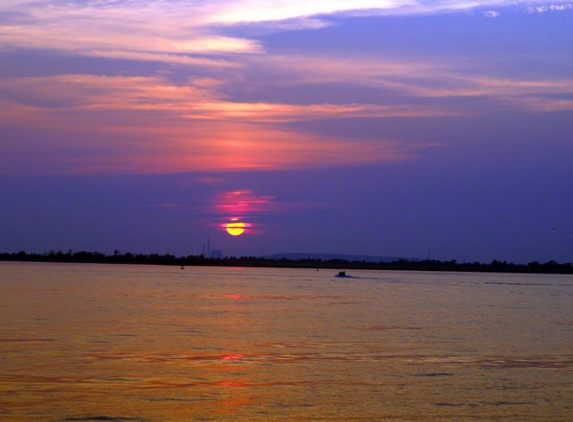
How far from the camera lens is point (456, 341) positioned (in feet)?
88.0

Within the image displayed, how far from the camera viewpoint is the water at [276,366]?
15023mm

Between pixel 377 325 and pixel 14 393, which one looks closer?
pixel 14 393

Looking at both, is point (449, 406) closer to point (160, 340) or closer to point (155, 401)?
point (155, 401)

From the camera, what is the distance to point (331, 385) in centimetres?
1750

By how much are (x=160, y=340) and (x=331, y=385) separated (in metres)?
8.42

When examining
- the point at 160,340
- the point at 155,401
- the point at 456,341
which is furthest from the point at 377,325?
the point at 155,401

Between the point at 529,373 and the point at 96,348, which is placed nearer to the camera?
the point at 529,373

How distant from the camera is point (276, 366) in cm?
1984

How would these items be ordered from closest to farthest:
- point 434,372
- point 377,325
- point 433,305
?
point 434,372, point 377,325, point 433,305

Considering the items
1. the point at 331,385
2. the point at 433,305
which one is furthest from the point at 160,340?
the point at 433,305

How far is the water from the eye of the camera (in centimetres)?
1502

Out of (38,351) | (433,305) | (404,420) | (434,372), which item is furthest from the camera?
(433,305)

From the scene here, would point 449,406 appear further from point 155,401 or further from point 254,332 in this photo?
point 254,332

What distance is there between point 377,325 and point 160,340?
9781 mm
